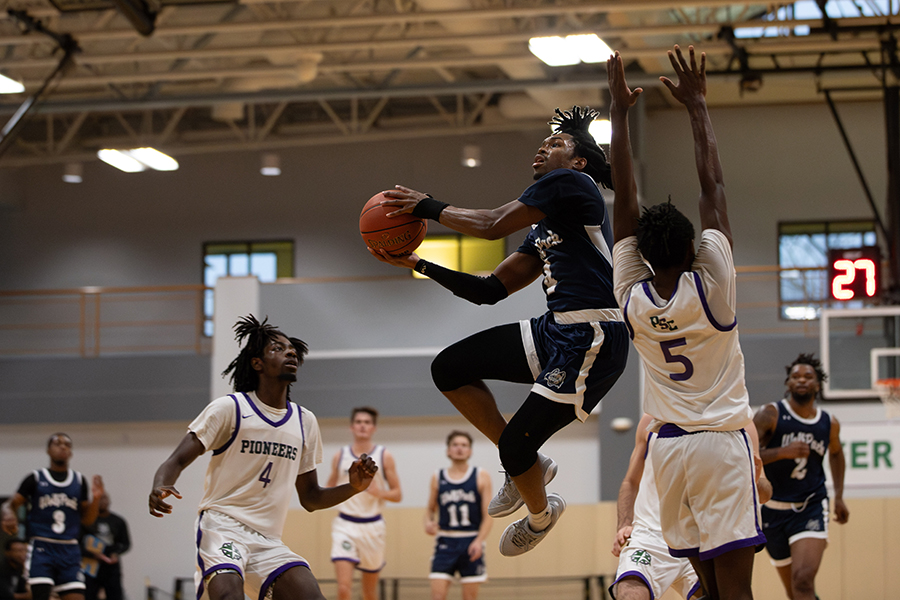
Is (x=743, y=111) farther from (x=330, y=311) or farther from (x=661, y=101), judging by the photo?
(x=330, y=311)

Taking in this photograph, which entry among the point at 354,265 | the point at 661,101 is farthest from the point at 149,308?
the point at 661,101

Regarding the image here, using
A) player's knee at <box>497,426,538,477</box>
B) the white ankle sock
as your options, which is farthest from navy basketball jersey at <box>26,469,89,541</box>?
player's knee at <box>497,426,538,477</box>

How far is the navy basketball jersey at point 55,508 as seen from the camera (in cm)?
902

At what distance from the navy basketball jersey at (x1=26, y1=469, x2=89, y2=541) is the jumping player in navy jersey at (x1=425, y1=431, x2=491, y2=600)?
3.32 meters

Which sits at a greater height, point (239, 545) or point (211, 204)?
point (211, 204)

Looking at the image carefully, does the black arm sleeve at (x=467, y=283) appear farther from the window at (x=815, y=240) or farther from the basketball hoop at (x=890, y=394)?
the window at (x=815, y=240)

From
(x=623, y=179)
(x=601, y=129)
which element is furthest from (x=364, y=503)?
(x=623, y=179)

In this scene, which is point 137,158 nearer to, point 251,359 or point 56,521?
point 56,521

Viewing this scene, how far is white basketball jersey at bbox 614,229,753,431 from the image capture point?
139 inches

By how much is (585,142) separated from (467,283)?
767mm

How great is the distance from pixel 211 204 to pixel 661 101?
7718mm

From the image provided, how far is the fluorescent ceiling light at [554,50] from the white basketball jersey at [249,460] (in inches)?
249

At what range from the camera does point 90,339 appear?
53.2 feet

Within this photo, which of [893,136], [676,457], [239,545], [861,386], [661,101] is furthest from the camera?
[661,101]
